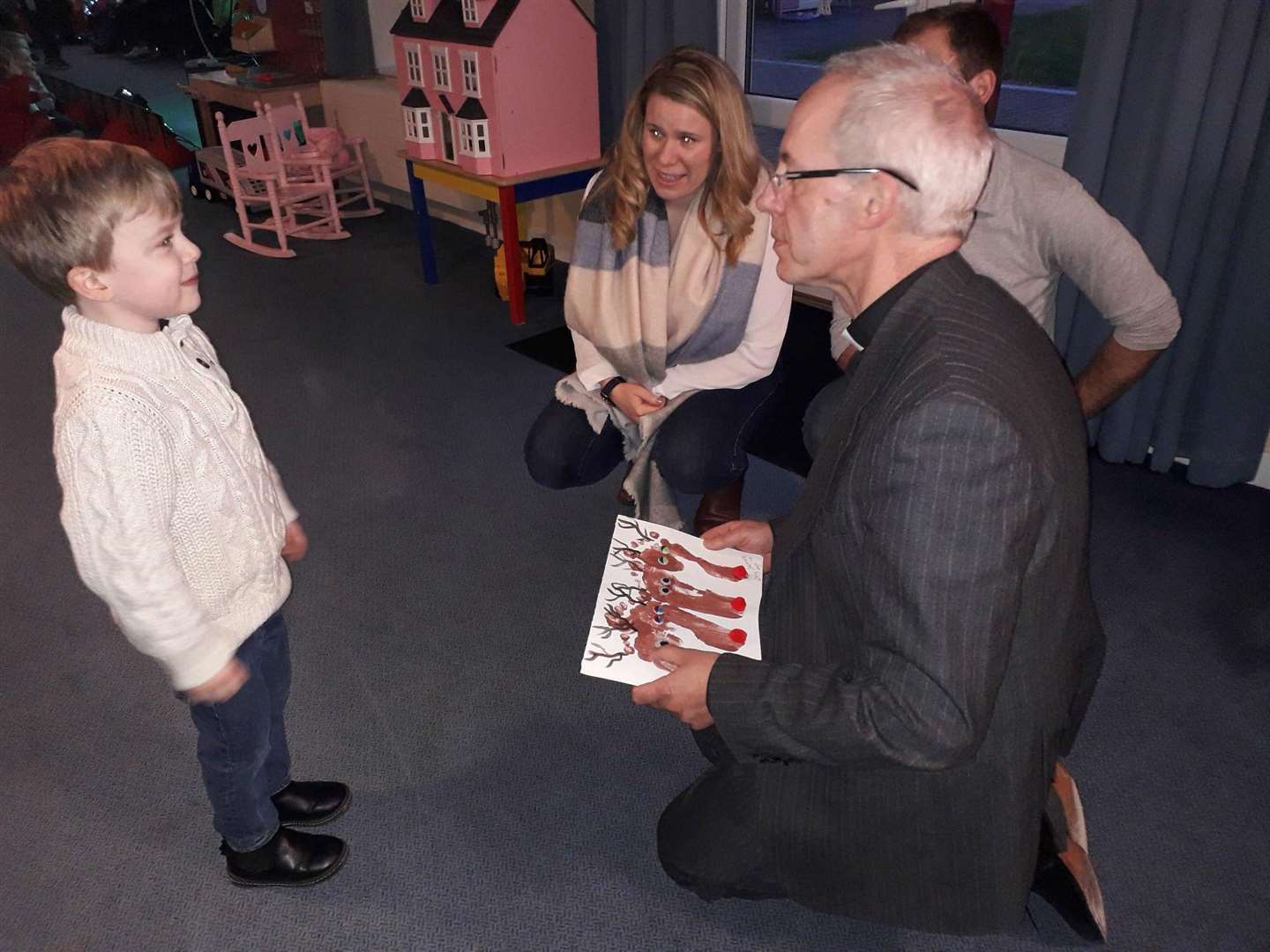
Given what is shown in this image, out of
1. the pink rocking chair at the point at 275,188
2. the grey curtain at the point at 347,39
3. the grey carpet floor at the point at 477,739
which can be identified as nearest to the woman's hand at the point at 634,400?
the grey carpet floor at the point at 477,739

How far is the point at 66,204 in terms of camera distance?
1147 millimetres

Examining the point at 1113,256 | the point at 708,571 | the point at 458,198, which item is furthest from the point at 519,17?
the point at 708,571

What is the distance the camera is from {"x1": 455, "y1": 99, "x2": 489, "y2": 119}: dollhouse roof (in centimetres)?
371

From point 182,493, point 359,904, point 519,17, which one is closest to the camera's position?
point 182,493

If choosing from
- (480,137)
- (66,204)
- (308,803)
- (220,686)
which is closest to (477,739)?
(308,803)

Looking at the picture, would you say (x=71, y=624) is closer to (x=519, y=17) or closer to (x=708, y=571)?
(x=708, y=571)

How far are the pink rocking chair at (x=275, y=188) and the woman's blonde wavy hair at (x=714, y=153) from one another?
3.27 m

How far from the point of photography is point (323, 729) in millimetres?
1983

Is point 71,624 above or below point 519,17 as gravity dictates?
below

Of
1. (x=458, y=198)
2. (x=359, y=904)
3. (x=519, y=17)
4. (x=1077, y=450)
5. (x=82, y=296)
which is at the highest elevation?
(x=519, y=17)

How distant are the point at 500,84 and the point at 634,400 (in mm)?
1977

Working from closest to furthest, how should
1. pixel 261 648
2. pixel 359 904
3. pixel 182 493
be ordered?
1. pixel 182 493
2. pixel 261 648
3. pixel 359 904

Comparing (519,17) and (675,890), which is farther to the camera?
(519,17)

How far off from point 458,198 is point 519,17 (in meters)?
1.76
